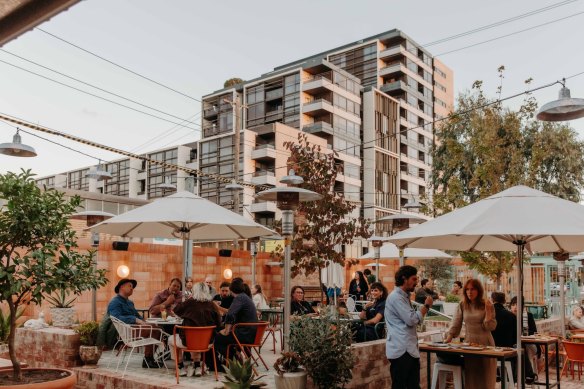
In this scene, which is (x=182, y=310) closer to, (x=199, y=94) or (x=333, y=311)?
(x=333, y=311)

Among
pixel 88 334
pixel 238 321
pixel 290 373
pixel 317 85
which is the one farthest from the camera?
pixel 317 85

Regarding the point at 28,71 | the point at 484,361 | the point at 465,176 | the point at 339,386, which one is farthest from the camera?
the point at 465,176

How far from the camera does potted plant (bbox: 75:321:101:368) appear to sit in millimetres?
8555

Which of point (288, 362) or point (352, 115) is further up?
point (352, 115)

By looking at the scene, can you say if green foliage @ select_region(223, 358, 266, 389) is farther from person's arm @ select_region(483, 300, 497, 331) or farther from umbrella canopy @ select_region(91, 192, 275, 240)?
person's arm @ select_region(483, 300, 497, 331)

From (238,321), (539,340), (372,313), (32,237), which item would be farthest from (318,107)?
(32,237)

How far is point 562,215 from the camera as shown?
6.08 meters

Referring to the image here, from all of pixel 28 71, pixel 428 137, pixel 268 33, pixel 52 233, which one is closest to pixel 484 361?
pixel 52 233

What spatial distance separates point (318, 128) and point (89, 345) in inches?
1688

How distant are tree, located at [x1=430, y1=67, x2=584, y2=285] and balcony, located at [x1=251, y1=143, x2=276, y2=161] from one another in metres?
21.3

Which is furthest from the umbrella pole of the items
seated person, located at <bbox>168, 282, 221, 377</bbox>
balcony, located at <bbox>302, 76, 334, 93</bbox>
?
balcony, located at <bbox>302, 76, 334, 93</bbox>

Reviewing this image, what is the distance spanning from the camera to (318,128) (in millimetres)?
50438

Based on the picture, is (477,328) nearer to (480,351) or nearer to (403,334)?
(480,351)

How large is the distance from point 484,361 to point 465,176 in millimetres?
23889
